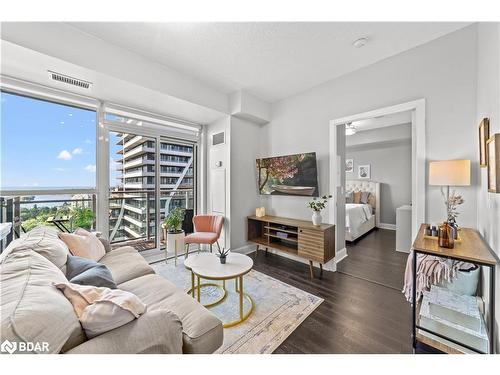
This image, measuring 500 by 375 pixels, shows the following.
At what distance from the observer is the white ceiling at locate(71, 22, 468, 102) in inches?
79.1

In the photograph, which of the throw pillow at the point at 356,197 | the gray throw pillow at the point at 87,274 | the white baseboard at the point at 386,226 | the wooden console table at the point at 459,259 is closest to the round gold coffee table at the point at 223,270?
the gray throw pillow at the point at 87,274

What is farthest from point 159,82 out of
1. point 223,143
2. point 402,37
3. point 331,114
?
point 402,37

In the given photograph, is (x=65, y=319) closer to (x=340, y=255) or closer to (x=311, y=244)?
(x=311, y=244)

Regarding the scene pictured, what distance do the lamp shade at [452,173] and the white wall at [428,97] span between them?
39 centimetres

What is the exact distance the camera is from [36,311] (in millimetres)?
740

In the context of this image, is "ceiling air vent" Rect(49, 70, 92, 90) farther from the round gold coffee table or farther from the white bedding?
the white bedding

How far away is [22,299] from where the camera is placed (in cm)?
79

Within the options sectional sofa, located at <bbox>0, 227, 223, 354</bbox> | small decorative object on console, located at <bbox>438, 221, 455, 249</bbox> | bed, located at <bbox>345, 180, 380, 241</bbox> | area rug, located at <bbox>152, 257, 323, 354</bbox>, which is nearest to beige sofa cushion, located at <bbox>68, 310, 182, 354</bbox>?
sectional sofa, located at <bbox>0, 227, 223, 354</bbox>

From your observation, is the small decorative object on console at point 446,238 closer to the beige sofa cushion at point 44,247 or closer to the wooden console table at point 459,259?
the wooden console table at point 459,259

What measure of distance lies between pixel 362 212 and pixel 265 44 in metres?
3.99

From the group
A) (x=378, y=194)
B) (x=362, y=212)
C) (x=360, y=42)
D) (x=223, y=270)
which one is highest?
(x=360, y=42)

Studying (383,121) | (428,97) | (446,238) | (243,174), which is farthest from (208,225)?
(383,121)

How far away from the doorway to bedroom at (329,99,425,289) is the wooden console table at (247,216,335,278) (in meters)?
0.40
